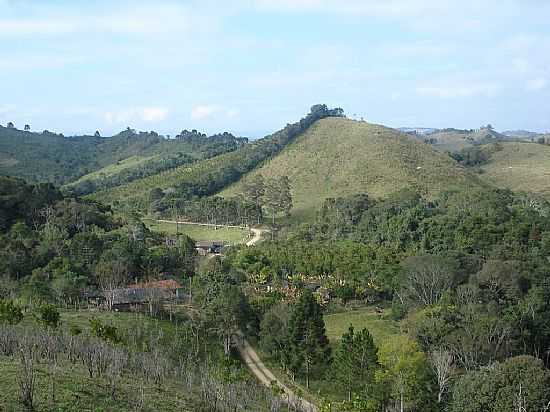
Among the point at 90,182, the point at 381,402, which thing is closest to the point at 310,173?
the point at 90,182

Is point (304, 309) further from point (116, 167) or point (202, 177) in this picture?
point (116, 167)

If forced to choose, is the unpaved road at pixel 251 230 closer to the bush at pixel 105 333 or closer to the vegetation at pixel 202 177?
the vegetation at pixel 202 177

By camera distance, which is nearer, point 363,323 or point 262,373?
point 262,373

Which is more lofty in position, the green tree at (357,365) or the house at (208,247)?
the house at (208,247)

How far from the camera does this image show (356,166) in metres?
90.9

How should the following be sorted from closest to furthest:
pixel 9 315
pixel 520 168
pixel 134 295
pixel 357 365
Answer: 1. pixel 357 365
2. pixel 9 315
3. pixel 134 295
4. pixel 520 168

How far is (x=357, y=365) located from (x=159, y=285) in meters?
18.3

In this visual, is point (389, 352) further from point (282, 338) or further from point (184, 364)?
point (184, 364)

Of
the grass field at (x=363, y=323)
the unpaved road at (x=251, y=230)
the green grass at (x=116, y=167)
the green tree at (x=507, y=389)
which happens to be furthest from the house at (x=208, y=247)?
the green grass at (x=116, y=167)

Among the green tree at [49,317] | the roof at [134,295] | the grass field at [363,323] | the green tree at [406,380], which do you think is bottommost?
the grass field at [363,323]

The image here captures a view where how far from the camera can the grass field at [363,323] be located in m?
34.2

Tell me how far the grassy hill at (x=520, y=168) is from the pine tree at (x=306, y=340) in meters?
65.0

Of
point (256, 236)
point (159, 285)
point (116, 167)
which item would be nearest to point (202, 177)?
point (256, 236)

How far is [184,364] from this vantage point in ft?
88.1
